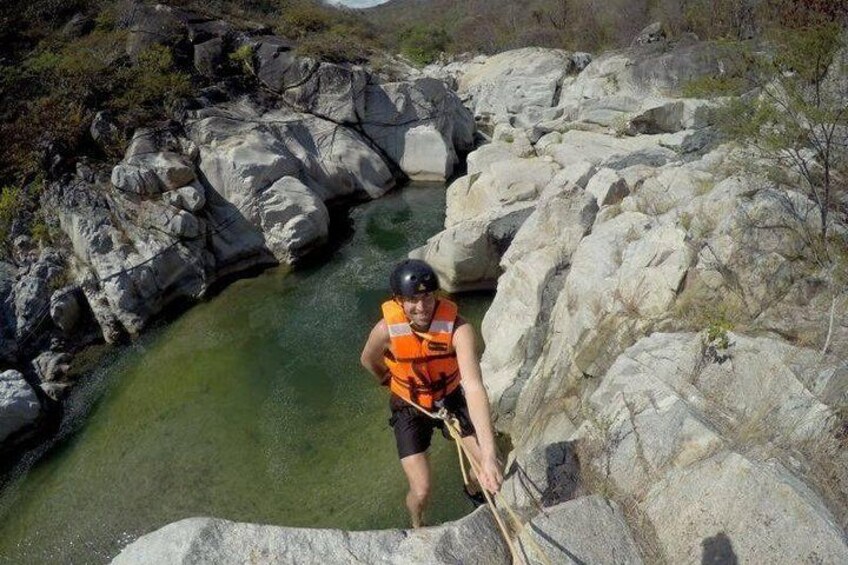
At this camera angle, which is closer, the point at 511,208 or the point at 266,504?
the point at 266,504

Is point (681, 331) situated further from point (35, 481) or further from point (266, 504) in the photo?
point (35, 481)

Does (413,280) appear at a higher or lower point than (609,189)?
higher

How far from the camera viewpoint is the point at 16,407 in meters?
12.7

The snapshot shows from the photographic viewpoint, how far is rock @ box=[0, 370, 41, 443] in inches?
492

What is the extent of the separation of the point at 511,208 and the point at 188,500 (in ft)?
36.5

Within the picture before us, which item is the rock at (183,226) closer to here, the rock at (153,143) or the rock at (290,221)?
the rock at (290,221)

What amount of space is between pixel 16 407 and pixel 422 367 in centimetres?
1183

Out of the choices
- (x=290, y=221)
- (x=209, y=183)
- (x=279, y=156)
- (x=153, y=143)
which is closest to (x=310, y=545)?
(x=290, y=221)

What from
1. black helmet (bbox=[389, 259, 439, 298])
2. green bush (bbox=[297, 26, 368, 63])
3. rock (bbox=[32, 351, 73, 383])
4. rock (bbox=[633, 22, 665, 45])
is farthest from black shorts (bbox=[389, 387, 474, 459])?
rock (bbox=[633, 22, 665, 45])

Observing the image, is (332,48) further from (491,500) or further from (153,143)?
(491,500)

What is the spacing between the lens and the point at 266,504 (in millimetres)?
9812

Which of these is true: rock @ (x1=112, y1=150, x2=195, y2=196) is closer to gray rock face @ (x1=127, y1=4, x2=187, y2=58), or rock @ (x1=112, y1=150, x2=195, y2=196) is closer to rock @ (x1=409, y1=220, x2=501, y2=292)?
gray rock face @ (x1=127, y1=4, x2=187, y2=58)

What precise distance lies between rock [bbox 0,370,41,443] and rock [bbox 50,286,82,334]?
285cm

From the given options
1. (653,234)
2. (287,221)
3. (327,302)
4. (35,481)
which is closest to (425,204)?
(287,221)
